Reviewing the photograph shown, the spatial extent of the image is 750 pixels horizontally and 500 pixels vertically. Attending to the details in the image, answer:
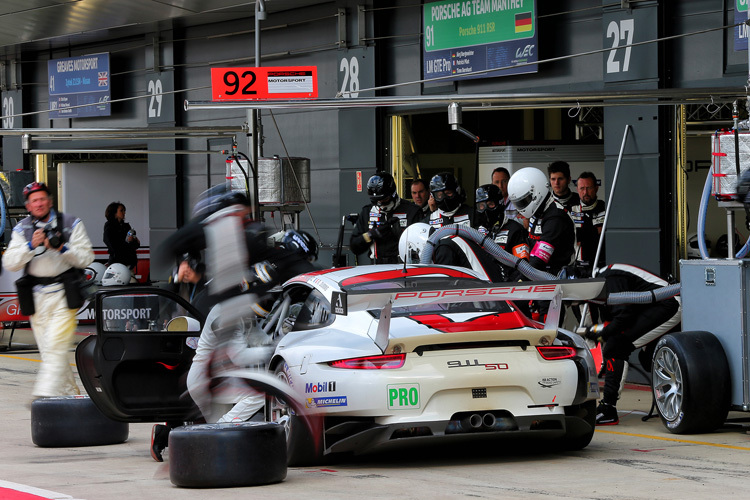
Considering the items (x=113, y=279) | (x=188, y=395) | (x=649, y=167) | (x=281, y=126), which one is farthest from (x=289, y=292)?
(x=113, y=279)

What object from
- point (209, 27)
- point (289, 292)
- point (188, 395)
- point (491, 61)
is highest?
point (209, 27)

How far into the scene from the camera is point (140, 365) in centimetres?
887

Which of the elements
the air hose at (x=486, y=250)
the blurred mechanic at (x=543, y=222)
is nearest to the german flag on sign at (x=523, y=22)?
the blurred mechanic at (x=543, y=222)

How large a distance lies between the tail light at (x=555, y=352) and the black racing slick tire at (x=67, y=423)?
3.72 m

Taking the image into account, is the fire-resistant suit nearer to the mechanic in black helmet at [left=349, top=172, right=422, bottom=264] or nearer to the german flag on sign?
the mechanic in black helmet at [left=349, top=172, right=422, bottom=264]

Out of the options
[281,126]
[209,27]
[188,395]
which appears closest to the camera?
[188,395]

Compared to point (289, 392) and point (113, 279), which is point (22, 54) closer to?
point (113, 279)

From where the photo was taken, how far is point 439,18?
1653 centimetres

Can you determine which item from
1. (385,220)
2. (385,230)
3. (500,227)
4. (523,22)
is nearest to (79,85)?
(385,220)

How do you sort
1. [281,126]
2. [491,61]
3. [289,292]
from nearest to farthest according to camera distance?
[289,292], [491,61], [281,126]

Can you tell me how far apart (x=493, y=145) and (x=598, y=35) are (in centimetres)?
350

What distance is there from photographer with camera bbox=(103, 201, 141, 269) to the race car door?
42.5 ft

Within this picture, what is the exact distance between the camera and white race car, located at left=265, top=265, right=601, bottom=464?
7.90 m

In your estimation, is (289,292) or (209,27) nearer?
(289,292)
